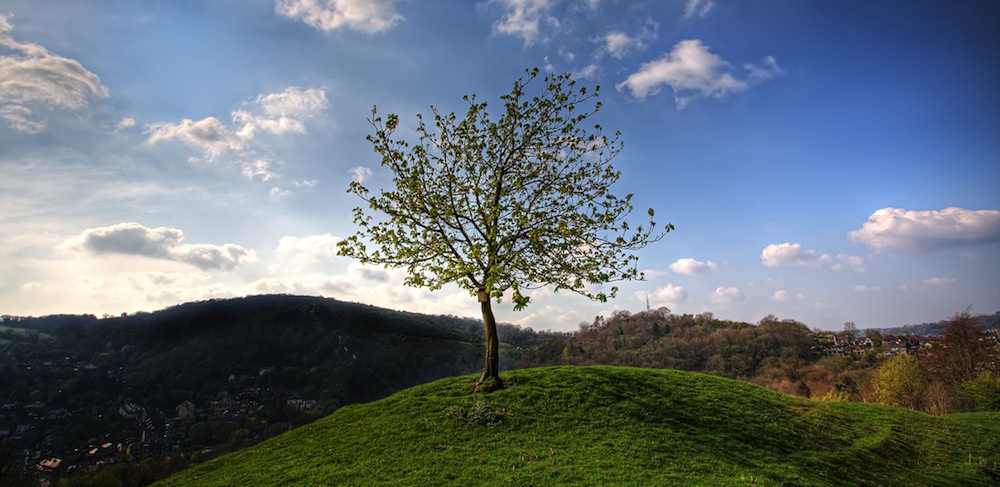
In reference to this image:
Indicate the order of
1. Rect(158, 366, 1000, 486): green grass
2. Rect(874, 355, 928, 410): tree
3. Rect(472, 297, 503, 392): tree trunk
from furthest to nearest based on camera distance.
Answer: Rect(874, 355, 928, 410): tree < Rect(472, 297, 503, 392): tree trunk < Rect(158, 366, 1000, 486): green grass

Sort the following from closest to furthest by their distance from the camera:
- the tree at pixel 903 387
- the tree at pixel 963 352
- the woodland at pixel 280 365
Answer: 1. the woodland at pixel 280 365
2. the tree at pixel 963 352
3. the tree at pixel 903 387

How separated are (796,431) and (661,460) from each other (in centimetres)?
863

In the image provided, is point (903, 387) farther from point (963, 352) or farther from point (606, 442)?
point (606, 442)

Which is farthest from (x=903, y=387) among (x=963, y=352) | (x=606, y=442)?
(x=606, y=442)

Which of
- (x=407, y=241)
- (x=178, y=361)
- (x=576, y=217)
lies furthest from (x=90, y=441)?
(x=576, y=217)

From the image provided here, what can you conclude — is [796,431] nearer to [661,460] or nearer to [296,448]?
[661,460]

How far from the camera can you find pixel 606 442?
14.8 metres

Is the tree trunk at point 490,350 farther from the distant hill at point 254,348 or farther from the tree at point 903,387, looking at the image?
the distant hill at point 254,348

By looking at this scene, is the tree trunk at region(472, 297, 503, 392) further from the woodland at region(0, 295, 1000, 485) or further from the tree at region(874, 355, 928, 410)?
the tree at region(874, 355, 928, 410)

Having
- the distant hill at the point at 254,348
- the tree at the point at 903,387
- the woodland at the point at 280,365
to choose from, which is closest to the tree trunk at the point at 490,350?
the woodland at the point at 280,365

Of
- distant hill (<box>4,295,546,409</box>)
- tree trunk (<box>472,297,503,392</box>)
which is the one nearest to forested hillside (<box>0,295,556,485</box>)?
distant hill (<box>4,295,546,409</box>)

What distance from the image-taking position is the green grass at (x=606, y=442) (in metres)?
12.9

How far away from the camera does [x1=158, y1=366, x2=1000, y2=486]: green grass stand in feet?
42.4

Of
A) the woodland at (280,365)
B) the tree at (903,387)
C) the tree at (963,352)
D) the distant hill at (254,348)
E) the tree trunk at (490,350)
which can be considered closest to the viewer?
the tree trunk at (490,350)
